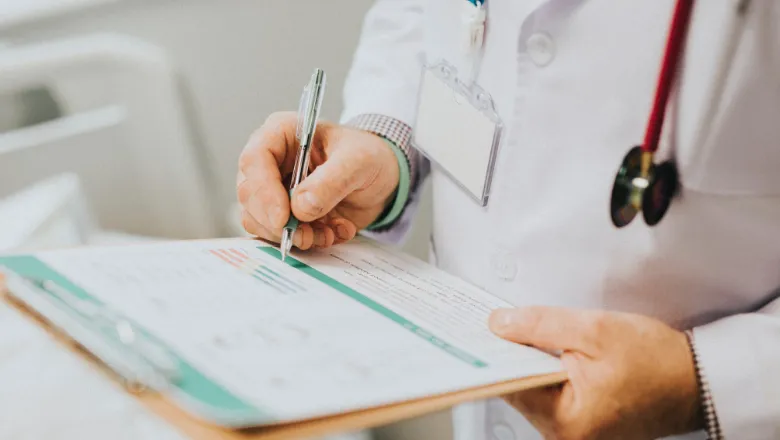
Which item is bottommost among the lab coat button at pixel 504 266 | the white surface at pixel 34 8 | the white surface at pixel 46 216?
the white surface at pixel 46 216

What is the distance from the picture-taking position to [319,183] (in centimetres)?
57

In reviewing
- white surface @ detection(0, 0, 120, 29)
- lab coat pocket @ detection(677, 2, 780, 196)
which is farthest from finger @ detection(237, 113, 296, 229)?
white surface @ detection(0, 0, 120, 29)

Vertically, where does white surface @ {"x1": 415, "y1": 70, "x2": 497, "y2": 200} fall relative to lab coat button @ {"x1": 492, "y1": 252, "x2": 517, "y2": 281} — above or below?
above

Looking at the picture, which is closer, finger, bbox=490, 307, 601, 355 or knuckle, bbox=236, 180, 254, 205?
finger, bbox=490, 307, 601, 355

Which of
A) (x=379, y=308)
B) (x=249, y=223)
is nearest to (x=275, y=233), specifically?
(x=249, y=223)

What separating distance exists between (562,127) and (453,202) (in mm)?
168

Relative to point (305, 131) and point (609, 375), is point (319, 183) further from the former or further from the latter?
point (609, 375)

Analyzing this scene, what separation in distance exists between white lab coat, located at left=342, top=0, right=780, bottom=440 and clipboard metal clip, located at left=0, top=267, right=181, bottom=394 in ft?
1.08

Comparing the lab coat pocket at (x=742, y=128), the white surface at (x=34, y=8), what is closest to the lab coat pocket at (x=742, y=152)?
the lab coat pocket at (x=742, y=128)

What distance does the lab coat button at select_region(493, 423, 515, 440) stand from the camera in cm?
67

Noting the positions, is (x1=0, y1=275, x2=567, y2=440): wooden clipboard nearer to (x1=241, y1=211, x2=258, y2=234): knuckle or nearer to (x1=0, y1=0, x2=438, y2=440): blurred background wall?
(x1=241, y1=211, x2=258, y2=234): knuckle

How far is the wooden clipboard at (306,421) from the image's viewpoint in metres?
0.31

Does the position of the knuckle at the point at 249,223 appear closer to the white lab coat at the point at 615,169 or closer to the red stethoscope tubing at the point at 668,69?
the white lab coat at the point at 615,169

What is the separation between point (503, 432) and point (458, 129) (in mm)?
313
